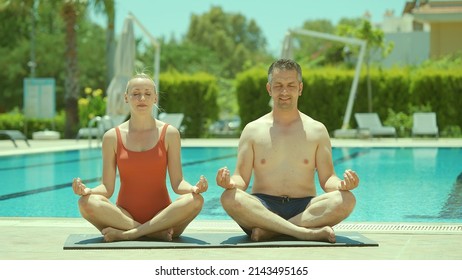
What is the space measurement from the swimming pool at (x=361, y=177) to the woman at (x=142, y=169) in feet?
9.06

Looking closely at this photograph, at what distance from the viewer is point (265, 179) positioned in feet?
21.6

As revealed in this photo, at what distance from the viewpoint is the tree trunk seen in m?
29.0

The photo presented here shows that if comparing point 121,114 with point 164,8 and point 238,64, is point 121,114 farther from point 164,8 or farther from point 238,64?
point 164,8

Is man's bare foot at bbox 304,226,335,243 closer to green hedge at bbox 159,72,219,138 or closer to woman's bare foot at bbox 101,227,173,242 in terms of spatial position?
woman's bare foot at bbox 101,227,173,242

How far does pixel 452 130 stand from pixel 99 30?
3488 cm

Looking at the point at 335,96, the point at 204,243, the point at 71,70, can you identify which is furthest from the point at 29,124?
the point at 204,243

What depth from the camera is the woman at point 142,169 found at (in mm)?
6426

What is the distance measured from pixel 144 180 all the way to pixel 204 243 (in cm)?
63

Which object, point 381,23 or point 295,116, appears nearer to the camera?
point 295,116

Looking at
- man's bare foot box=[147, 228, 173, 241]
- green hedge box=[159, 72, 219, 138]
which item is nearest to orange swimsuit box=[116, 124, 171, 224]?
man's bare foot box=[147, 228, 173, 241]

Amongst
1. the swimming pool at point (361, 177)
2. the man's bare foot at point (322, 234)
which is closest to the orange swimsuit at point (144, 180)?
the man's bare foot at point (322, 234)

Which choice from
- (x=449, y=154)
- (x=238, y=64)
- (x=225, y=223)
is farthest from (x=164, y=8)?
(x=225, y=223)

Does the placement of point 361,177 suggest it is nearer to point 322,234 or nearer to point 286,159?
point 286,159
